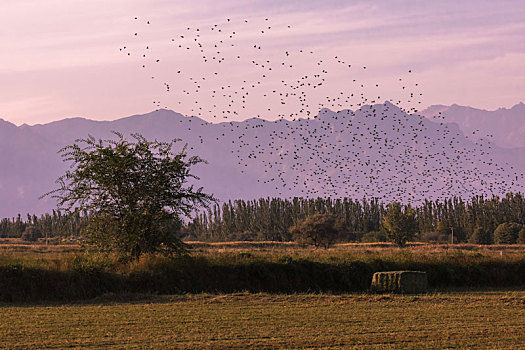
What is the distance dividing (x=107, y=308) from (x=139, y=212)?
10343mm

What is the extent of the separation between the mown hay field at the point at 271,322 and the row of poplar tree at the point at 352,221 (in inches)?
3202

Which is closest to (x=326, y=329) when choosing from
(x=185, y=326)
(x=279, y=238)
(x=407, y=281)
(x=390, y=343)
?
(x=390, y=343)

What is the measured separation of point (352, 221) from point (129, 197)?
10137 centimetres

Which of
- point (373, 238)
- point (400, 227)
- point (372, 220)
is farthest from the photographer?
point (372, 220)

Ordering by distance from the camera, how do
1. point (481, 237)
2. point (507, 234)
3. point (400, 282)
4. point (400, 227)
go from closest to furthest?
point (400, 282) → point (400, 227) → point (507, 234) → point (481, 237)

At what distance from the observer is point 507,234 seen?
342ft

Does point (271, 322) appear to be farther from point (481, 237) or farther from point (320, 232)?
point (481, 237)

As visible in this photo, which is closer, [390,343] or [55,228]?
[390,343]

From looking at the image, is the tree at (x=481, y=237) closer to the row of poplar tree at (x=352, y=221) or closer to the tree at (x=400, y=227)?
the row of poplar tree at (x=352, y=221)

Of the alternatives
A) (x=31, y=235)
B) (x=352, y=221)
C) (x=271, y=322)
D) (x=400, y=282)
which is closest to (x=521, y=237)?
(x=352, y=221)

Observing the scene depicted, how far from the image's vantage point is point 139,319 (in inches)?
986

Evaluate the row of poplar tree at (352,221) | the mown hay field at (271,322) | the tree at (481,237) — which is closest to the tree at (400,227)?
the tree at (481,237)

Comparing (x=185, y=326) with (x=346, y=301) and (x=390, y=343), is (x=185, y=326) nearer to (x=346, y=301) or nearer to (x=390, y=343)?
(x=390, y=343)

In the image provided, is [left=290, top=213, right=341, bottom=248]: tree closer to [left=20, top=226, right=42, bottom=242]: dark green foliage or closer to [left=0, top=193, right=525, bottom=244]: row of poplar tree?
[left=0, top=193, right=525, bottom=244]: row of poplar tree
